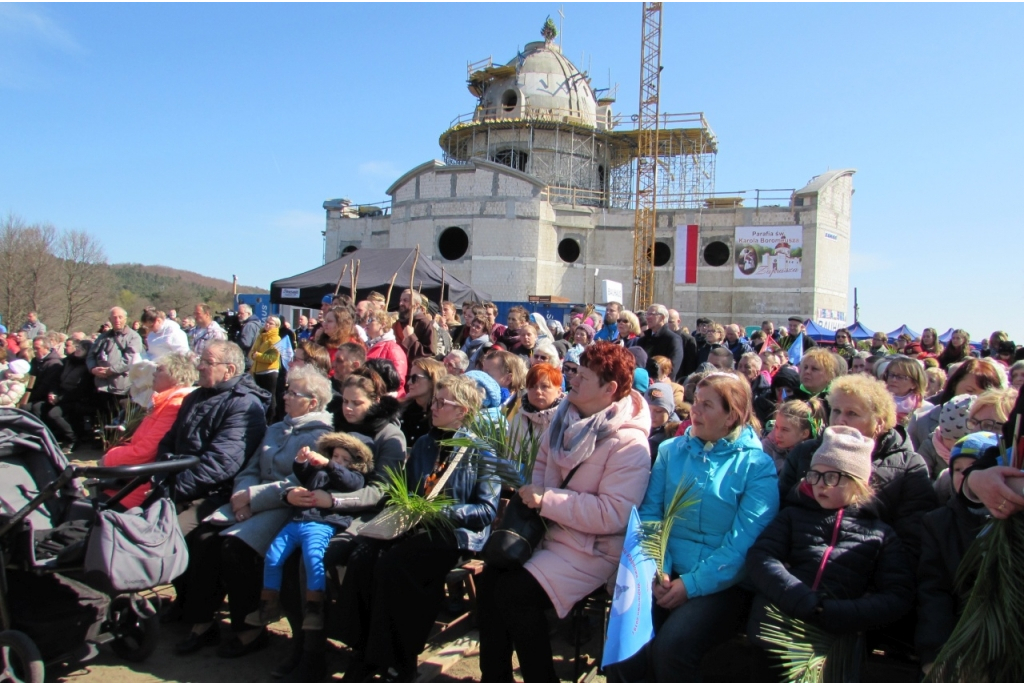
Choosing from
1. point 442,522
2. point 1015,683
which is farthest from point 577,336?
point 1015,683

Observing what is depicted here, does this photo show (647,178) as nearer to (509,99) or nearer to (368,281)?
(509,99)

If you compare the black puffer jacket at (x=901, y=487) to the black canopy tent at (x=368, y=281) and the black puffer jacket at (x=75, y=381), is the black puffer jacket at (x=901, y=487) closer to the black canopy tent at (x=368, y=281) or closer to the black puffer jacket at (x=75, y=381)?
the black puffer jacket at (x=75, y=381)

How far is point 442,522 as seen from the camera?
3.90 metres

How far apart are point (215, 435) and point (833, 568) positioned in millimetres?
3904

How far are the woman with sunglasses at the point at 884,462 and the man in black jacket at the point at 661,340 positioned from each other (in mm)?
4568

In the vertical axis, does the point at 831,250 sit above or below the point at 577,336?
above

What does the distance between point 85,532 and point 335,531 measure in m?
1.34

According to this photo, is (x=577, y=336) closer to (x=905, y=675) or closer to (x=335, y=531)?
(x=335, y=531)

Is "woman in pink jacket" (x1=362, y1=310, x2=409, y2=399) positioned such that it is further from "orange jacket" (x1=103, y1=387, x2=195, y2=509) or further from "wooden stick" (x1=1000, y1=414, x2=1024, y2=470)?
"wooden stick" (x1=1000, y1=414, x2=1024, y2=470)

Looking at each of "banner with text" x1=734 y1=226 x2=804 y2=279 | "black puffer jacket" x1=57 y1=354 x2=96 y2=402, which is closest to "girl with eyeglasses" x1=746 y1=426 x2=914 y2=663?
"black puffer jacket" x1=57 y1=354 x2=96 y2=402

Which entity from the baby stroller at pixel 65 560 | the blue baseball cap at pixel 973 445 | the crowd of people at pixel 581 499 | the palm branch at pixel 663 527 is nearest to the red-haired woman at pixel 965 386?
the crowd of people at pixel 581 499

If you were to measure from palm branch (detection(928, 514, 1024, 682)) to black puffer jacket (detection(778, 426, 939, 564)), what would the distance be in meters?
0.72

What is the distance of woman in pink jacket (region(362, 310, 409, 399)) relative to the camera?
7.07 meters

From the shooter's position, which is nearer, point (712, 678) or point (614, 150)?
point (712, 678)
